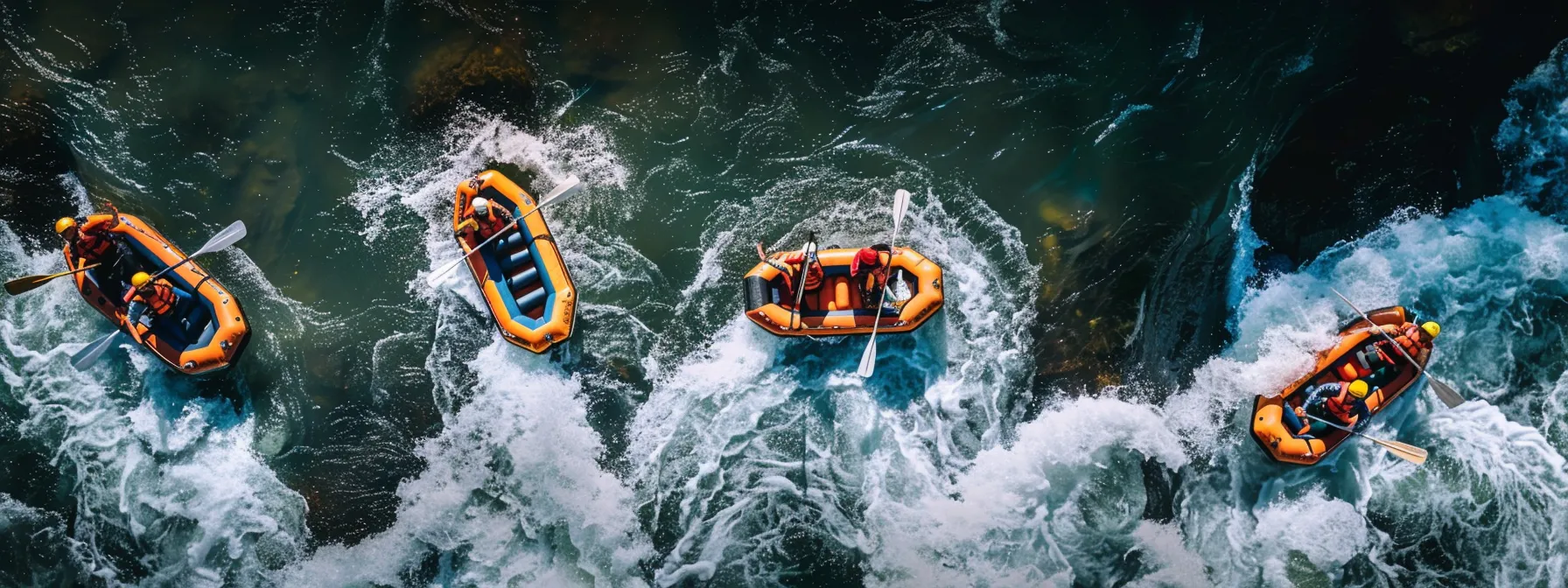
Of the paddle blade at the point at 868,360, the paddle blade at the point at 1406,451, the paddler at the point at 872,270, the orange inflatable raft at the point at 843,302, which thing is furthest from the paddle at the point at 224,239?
the paddle blade at the point at 1406,451

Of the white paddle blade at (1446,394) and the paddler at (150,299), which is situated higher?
the paddler at (150,299)

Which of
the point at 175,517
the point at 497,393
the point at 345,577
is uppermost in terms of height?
the point at 497,393

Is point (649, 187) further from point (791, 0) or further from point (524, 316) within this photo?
point (791, 0)

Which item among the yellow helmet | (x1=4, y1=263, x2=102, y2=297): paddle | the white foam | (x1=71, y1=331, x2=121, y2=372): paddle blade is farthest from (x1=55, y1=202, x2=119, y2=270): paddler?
the yellow helmet

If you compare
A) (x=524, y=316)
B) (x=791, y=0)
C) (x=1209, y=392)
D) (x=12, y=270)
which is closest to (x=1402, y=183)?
(x=1209, y=392)

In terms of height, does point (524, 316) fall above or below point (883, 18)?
below

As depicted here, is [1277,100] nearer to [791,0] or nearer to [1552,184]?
[1552,184]

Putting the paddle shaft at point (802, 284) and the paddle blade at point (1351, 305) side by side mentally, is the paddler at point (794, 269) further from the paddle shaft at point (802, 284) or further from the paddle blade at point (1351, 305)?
the paddle blade at point (1351, 305)

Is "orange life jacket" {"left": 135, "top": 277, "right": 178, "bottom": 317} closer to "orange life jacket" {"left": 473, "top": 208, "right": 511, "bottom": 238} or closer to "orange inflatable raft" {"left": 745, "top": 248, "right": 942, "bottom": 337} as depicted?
"orange life jacket" {"left": 473, "top": 208, "right": 511, "bottom": 238}

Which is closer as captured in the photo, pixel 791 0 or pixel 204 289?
pixel 204 289
